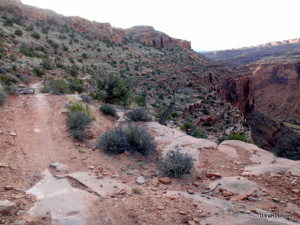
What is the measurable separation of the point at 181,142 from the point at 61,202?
3.98 m

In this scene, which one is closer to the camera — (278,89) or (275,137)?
(275,137)

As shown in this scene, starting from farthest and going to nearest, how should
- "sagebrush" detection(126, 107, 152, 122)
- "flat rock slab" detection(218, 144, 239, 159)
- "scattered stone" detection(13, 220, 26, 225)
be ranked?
"sagebrush" detection(126, 107, 152, 122), "flat rock slab" detection(218, 144, 239, 159), "scattered stone" detection(13, 220, 26, 225)

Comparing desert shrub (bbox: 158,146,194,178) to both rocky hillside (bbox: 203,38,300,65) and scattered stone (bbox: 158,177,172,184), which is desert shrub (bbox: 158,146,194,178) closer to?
scattered stone (bbox: 158,177,172,184)

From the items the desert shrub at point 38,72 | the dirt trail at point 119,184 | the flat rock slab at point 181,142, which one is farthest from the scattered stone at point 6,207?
the desert shrub at point 38,72

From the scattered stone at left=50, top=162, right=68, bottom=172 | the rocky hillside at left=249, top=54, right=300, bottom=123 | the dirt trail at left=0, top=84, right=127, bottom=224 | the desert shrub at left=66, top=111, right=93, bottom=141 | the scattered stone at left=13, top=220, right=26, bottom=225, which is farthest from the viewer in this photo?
the rocky hillside at left=249, top=54, right=300, bottom=123

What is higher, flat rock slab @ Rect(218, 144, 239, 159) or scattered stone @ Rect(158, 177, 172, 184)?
scattered stone @ Rect(158, 177, 172, 184)

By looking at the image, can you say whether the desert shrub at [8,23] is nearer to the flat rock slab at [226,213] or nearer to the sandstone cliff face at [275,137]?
the flat rock slab at [226,213]

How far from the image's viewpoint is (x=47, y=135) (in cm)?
630

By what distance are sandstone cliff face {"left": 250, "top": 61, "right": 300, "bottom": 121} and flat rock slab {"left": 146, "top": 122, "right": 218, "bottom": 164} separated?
45.9 meters

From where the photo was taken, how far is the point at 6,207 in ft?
10.1

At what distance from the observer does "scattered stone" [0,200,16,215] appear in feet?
9.92

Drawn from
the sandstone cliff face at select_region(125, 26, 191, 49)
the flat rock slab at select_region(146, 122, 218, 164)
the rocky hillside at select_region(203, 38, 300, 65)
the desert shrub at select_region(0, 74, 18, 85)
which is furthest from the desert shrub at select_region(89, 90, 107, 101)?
the rocky hillside at select_region(203, 38, 300, 65)

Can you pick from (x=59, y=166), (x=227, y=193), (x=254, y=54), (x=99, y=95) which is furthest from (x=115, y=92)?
(x=254, y=54)

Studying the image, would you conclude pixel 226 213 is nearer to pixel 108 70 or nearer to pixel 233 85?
pixel 108 70
